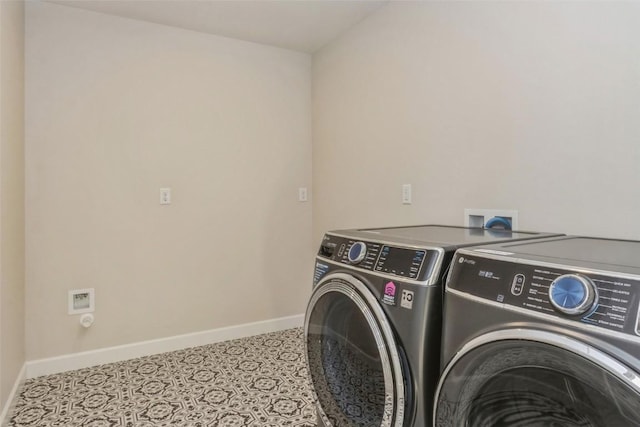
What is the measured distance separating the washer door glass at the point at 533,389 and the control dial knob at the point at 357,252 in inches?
18.2

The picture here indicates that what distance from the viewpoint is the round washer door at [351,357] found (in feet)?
3.65

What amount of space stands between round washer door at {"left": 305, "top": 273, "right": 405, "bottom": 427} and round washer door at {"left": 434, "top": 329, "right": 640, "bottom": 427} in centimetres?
20

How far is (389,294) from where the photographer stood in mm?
1138

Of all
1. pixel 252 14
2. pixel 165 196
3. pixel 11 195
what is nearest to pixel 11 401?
pixel 11 195

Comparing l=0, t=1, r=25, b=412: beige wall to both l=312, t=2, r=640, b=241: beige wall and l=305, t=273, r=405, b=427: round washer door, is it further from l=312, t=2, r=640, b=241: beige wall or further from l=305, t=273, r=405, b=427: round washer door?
l=312, t=2, r=640, b=241: beige wall

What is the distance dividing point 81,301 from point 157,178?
2.98ft

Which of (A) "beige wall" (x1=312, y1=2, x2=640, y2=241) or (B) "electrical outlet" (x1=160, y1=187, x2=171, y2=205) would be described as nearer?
(A) "beige wall" (x1=312, y1=2, x2=640, y2=241)

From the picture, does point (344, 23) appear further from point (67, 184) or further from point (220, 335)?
point (220, 335)

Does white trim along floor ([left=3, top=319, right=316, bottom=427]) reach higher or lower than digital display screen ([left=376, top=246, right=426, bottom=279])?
lower

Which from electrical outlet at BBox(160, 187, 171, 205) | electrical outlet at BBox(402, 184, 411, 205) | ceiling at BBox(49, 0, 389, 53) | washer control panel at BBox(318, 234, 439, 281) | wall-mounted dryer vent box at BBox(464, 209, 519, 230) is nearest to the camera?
washer control panel at BBox(318, 234, 439, 281)

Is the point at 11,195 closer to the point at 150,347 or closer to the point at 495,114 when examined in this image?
the point at 150,347

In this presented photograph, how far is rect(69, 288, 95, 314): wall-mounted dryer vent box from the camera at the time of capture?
238cm

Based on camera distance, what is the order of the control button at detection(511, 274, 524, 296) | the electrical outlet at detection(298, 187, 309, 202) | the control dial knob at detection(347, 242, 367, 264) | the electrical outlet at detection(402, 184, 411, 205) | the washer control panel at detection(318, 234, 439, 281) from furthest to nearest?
the electrical outlet at detection(298, 187, 309, 202) → the electrical outlet at detection(402, 184, 411, 205) → the control dial knob at detection(347, 242, 367, 264) → the washer control panel at detection(318, 234, 439, 281) → the control button at detection(511, 274, 524, 296)

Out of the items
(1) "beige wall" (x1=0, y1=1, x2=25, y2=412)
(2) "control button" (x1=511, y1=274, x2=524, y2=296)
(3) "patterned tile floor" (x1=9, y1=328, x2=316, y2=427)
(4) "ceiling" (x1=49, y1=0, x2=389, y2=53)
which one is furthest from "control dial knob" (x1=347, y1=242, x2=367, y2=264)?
(4) "ceiling" (x1=49, y1=0, x2=389, y2=53)
